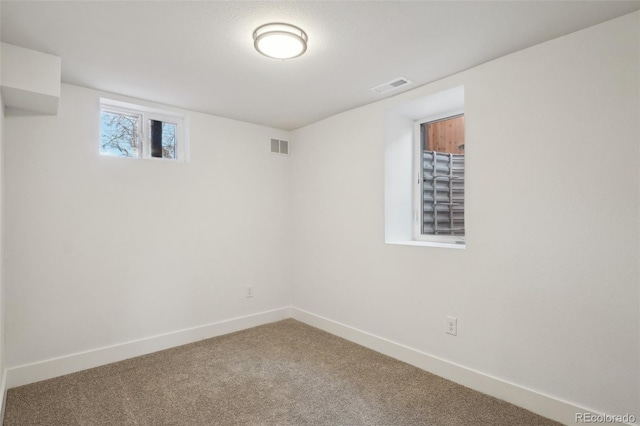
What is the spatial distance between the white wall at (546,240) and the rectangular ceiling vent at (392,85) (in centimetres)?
16

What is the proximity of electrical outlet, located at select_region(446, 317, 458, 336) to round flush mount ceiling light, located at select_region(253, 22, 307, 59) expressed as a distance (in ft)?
7.02

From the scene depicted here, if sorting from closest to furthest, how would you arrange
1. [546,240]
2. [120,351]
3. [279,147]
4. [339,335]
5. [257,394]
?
[546,240] → [257,394] → [120,351] → [339,335] → [279,147]

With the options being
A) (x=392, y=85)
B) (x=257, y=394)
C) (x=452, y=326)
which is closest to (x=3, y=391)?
(x=257, y=394)

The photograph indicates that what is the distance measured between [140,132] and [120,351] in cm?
196

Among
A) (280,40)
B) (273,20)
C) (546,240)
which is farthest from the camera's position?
(546,240)

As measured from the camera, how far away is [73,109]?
2.73 m

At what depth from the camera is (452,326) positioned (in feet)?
8.41

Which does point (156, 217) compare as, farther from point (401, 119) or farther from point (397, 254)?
point (401, 119)

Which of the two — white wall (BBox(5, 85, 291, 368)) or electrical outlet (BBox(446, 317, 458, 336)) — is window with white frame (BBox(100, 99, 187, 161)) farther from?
electrical outlet (BBox(446, 317, 458, 336))

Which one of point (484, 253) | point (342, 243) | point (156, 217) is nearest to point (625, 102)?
point (484, 253)

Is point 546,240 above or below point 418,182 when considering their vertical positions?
below

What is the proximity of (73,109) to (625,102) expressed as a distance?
3.70 meters

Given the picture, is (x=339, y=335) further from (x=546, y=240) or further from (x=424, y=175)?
(x=546, y=240)

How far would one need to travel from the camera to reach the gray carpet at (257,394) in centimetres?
209
